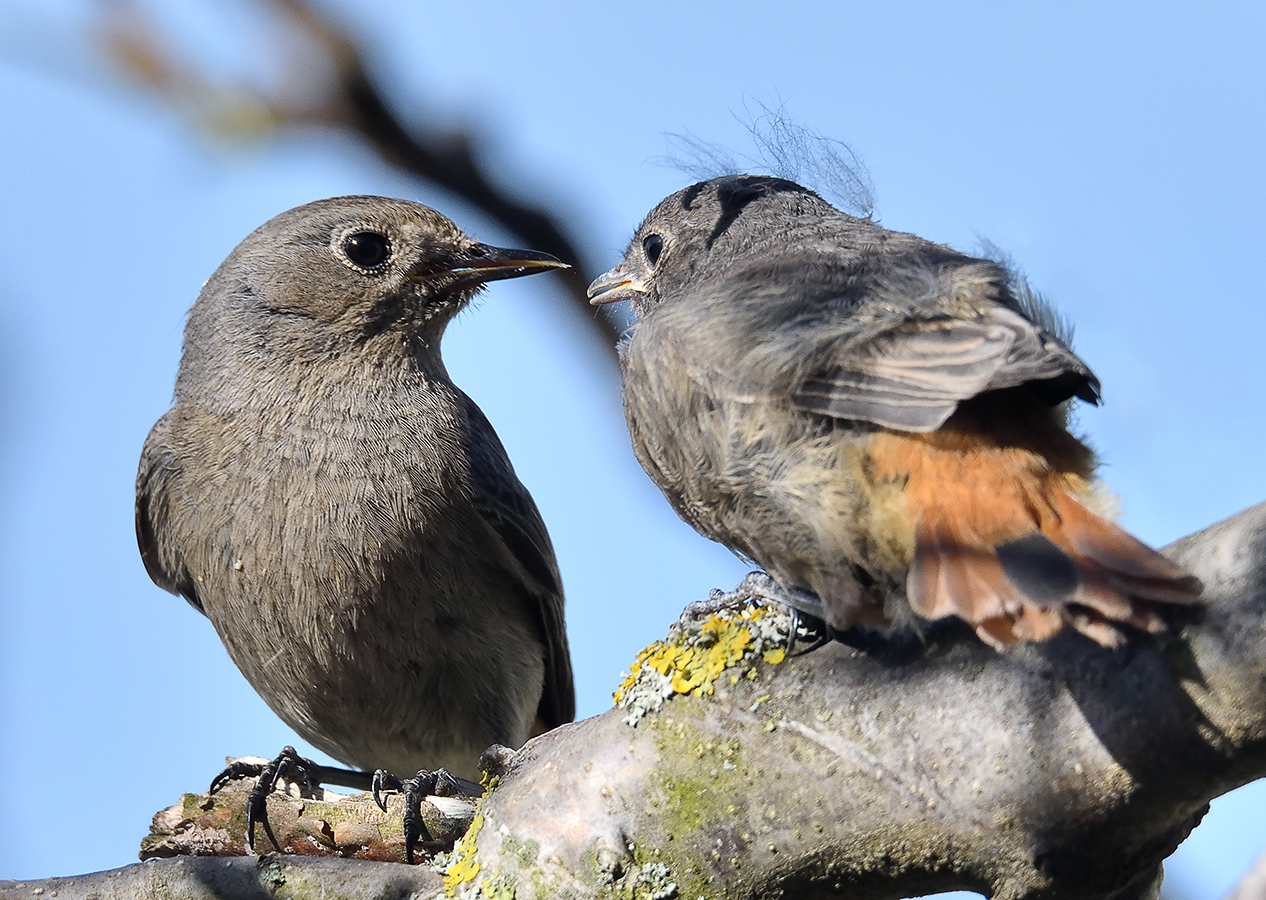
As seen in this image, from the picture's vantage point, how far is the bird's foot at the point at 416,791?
11.8 ft

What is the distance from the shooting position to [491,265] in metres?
5.02

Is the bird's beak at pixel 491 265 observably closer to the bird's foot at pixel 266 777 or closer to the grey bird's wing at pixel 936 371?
the bird's foot at pixel 266 777

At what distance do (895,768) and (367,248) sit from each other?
3235 mm

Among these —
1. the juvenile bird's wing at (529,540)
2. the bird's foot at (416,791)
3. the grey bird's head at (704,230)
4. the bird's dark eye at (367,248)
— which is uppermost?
the bird's dark eye at (367,248)

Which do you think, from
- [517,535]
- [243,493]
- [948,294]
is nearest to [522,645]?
[517,535]

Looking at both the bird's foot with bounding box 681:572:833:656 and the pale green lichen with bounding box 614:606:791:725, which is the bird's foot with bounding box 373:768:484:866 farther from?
the bird's foot with bounding box 681:572:833:656

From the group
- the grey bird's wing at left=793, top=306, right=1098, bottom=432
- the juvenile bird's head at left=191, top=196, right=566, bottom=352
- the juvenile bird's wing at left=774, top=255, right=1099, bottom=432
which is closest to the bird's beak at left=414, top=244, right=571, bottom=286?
the juvenile bird's head at left=191, top=196, right=566, bottom=352

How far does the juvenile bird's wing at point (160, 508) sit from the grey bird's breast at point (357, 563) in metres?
0.03

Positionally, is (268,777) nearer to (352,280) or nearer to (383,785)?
(383,785)

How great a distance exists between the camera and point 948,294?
3248mm

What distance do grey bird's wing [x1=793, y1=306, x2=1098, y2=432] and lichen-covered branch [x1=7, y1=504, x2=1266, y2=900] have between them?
1.62ft

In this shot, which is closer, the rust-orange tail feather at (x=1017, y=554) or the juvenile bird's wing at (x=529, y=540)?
the rust-orange tail feather at (x=1017, y=554)

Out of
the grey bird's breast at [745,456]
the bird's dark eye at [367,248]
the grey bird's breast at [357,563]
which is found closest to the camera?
the grey bird's breast at [745,456]

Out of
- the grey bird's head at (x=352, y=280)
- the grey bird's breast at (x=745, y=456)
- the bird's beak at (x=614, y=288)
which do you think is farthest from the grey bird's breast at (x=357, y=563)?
the grey bird's breast at (x=745, y=456)
